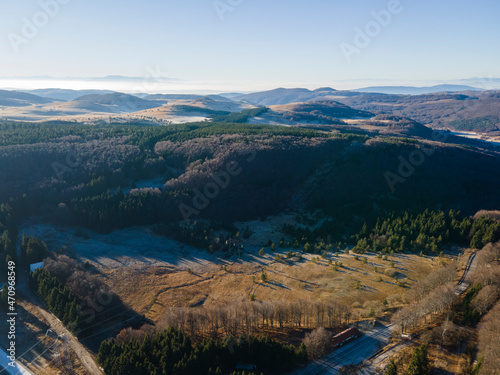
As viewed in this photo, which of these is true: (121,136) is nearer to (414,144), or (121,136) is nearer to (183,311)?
(183,311)

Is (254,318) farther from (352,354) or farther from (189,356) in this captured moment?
(352,354)

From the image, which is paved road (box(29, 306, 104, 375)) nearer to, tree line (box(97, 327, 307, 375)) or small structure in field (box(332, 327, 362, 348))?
tree line (box(97, 327, 307, 375))

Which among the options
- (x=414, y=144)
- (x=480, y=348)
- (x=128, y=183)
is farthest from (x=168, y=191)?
(x=414, y=144)

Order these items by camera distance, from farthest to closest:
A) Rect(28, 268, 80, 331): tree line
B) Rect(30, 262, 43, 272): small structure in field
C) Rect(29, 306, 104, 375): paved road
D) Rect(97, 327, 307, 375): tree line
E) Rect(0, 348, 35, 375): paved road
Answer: Rect(30, 262, 43, 272): small structure in field < Rect(28, 268, 80, 331): tree line < Rect(29, 306, 104, 375): paved road < Rect(0, 348, 35, 375): paved road < Rect(97, 327, 307, 375): tree line

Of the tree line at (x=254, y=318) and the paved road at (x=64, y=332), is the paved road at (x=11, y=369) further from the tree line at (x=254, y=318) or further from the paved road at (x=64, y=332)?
the tree line at (x=254, y=318)

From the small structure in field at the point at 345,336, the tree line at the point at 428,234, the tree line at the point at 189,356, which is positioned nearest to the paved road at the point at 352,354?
the small structure in field at the point at 345,336

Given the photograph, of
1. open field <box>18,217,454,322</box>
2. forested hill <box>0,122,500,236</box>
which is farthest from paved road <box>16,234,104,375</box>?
forested hill <box>0,122,500,236</box>
